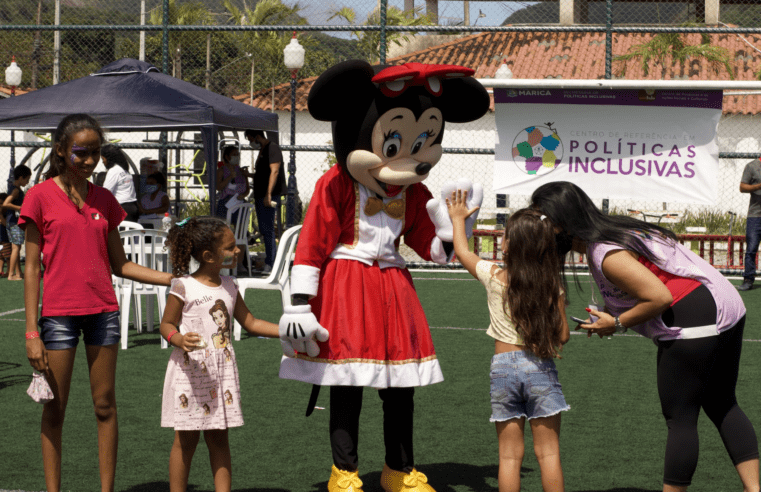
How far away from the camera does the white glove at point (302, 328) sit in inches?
147

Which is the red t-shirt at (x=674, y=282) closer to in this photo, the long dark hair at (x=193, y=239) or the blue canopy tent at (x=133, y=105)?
the long dark hair at (x=193, y=239)

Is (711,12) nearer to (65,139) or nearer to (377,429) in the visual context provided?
(377,429)

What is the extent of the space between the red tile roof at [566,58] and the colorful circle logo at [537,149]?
10.4 m

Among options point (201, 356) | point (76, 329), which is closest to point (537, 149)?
point (201, 356)

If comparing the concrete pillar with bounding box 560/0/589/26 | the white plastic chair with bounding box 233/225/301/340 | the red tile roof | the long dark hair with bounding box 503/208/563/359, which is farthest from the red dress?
the red tile roof

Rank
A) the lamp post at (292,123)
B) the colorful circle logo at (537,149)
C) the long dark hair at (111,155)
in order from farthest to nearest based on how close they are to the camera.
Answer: the lamp post at (292,123)
the long dark hair at (111,155)
the colorful circle logo at (537,149)

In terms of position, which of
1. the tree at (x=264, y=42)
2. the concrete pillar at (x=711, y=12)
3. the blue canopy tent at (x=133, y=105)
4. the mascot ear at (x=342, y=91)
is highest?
the tree at (x=264, y=42)

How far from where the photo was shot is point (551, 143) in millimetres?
9133

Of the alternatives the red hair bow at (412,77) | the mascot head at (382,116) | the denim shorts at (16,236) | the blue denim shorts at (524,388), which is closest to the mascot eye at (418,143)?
the mascot head at (382,116)

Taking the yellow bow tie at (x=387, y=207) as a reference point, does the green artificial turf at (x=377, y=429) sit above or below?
below

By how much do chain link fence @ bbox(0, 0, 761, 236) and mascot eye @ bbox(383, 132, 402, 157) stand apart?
231 inches

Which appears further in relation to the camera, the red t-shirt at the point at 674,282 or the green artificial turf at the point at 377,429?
the green artificial turf at the point at 377,429

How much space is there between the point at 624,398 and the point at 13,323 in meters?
5.15

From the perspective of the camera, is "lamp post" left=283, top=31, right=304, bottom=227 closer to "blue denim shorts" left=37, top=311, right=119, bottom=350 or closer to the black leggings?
the black leggings
